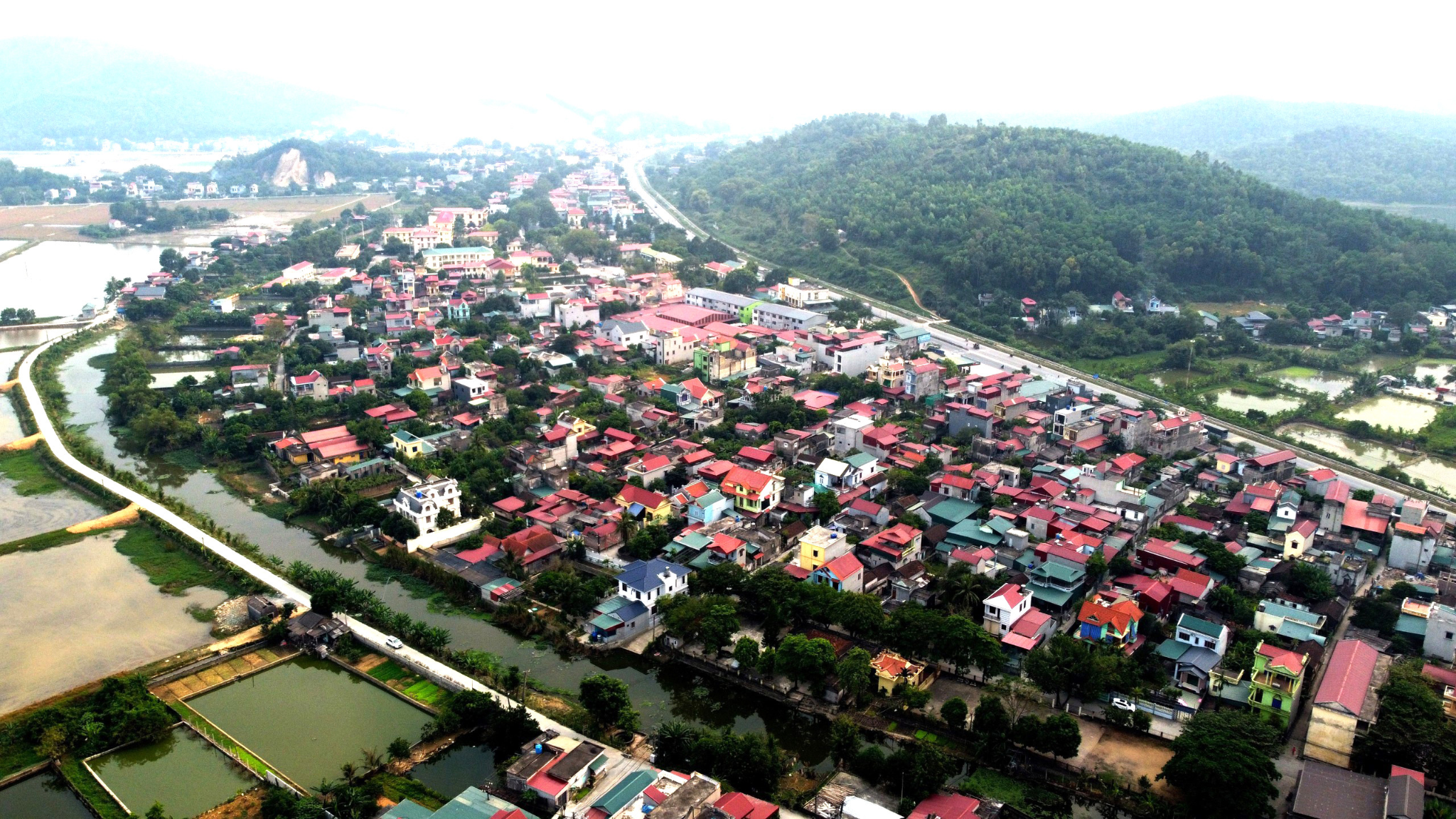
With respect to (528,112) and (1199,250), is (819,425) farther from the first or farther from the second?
(528,112)

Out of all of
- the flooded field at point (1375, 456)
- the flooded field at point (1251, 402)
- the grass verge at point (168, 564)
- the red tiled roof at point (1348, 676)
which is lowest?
the grass verge at point (168, 564)

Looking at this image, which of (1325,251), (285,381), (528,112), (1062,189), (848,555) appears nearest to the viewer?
(848,555)

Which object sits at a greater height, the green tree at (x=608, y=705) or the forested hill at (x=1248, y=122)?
the forested hill at (x=1248, y=122)

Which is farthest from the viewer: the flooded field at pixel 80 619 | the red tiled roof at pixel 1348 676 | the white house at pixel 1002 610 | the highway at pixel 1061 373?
the highway at pixel 1061 373

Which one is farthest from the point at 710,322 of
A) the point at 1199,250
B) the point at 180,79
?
the point at 180,79

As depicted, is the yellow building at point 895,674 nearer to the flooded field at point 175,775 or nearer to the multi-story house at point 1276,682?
the multi-story house at point 1276,682

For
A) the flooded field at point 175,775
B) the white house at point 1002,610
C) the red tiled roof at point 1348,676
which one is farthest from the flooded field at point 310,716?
the red tiled roof at point 1348,676

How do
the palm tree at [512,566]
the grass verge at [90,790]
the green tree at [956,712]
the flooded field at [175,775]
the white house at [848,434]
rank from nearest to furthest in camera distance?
1. the grass verge at [90,790]
2. the flooded field at [175,775]
3. the green tree at [956,712]
4. the palm tree at [512,566]
5. the white house at [848,434]
